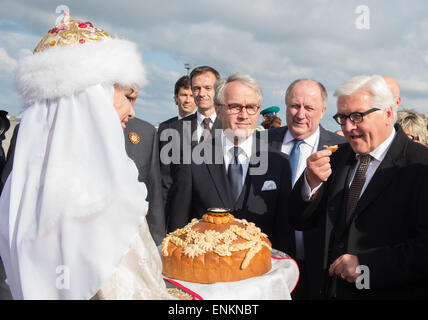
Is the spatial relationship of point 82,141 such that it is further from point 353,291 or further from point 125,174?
point 353,291

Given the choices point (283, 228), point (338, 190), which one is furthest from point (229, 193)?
point (338, 190)

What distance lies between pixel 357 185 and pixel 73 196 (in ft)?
6.82

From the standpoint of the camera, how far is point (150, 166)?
4.08 m

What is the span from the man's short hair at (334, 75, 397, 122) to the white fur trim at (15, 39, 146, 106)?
1.58 metres

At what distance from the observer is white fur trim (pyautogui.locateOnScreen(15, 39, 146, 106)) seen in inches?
70.2

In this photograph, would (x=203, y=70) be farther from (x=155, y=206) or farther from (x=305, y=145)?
(x=155, y=206)

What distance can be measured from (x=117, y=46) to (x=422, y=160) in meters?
2.21

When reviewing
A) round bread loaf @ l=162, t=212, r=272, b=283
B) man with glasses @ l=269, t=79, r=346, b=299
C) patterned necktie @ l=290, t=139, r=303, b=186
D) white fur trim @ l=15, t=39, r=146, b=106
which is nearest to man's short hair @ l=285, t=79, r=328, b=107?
man with glasses @ l=269, t=79, r=346, b=299

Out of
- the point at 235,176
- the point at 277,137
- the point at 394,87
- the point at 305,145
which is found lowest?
the point at 235,176

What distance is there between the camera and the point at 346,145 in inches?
121

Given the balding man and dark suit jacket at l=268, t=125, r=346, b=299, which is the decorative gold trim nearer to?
dark suit jacket at l=268, t=125, r=346, b=299

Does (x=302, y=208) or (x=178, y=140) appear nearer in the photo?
(x=302, y=208)

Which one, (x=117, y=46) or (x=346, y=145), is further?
(x=346, y=145)
